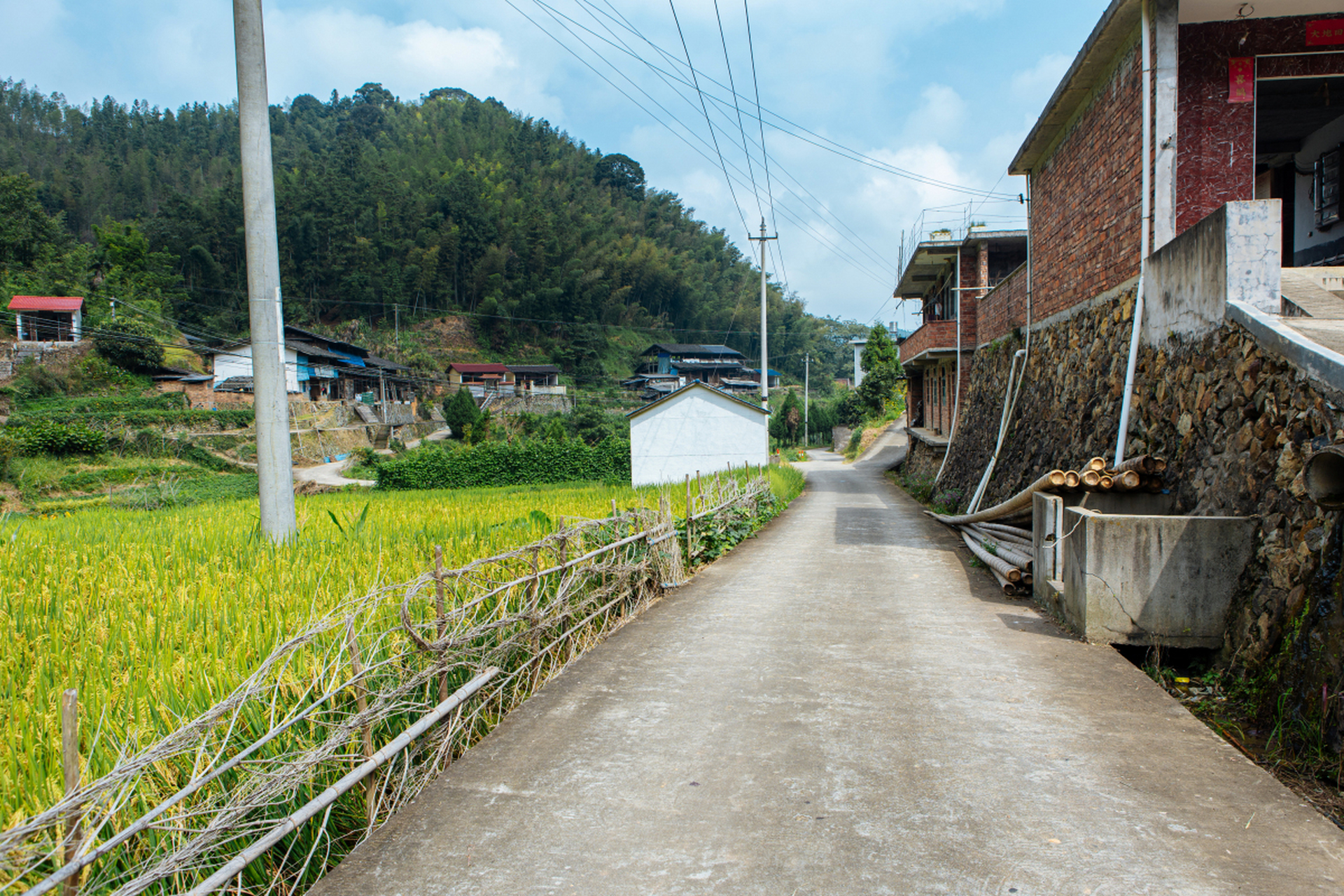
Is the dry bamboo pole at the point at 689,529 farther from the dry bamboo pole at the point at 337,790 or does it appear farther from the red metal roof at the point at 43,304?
the red metal roof at the point at 43,304

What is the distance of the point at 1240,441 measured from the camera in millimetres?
5852

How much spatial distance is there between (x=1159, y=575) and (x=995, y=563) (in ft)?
10.2

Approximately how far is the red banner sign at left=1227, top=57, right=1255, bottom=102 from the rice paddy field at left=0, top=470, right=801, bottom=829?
814cm

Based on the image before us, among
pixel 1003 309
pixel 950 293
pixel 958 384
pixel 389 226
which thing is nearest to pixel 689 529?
pixel 1003 309

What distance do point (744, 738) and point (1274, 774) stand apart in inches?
109

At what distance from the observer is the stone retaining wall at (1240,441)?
4.46 metres

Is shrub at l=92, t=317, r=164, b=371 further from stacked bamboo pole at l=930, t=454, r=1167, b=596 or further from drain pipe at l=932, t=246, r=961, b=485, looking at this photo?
stacked bamboo pole at l=930, t=454, r=1167, b=596

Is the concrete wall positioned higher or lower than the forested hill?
lower

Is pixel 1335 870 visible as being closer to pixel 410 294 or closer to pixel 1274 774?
pixel 1274 774

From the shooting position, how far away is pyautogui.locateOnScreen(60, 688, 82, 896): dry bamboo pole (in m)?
2.08

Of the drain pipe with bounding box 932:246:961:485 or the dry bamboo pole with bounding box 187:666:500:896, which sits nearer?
the dry bamboo pole with bounding box 187:666:500:896

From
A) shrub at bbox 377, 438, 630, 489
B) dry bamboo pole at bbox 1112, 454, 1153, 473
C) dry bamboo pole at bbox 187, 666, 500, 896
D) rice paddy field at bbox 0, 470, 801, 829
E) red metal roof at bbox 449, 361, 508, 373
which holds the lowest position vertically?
shrub at bbox 377, 438, 630, 489

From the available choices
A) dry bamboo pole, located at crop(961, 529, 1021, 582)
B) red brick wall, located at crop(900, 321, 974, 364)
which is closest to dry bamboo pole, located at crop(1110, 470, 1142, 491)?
dry bamboo pole, located at crop(961, 529, 1021, 582)

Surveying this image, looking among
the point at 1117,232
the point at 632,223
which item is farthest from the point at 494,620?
the point at 632,223
